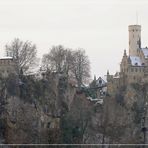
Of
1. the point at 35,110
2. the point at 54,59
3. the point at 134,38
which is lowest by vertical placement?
the point at 35,110

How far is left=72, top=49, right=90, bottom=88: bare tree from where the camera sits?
144 ft

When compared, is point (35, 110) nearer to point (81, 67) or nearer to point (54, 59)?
point (54, 59)

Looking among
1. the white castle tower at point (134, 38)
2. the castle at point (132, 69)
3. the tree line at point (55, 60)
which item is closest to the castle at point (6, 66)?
the tree line at point (55, 60)

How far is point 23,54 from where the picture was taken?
4138cm

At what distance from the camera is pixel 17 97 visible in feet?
113

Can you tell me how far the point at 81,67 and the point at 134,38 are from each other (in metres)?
14.1

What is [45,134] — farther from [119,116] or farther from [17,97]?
[119,116]

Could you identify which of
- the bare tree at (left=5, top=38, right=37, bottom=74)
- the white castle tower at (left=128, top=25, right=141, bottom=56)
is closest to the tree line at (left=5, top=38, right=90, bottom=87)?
the bare tree at (left=5, top=38, right=37, bottom=74)

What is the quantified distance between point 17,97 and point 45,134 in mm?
2574

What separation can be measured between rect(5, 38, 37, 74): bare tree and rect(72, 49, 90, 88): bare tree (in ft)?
11.4

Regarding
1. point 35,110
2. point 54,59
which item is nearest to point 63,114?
point 35,110

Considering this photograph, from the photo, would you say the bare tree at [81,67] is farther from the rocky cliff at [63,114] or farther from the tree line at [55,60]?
the rocky cliff at [63,114]

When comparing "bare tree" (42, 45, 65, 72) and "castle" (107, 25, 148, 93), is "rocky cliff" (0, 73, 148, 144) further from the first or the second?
"bare tree" (42, 45, 65, 72)

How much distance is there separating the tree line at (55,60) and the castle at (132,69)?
2220 mm
